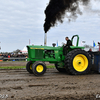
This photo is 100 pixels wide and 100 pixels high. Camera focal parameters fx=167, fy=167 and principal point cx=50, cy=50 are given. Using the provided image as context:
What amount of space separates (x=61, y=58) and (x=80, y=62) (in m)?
1.02

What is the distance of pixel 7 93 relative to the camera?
428cm

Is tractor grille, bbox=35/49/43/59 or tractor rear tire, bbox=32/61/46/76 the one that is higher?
tractor grille, bbox=35/49/43/59

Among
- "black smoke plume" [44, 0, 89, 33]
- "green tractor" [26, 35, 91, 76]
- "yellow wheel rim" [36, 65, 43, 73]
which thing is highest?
"black smoke plume" [44, 0, 89, 33]

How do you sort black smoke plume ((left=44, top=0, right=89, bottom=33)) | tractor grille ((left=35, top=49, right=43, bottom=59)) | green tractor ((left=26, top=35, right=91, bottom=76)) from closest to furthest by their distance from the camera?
green tractor ((left=26, top=35, right=91, bottom=76)) < tractor grille ((left=35, top=49, right=43, bottom=59)) < black smoke plume ((left=44, top=0, right=89, bottom=33))

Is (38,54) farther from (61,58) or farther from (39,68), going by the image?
(61,58)

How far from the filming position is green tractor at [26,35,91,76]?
24.9 feet

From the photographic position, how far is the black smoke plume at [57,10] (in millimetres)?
10406

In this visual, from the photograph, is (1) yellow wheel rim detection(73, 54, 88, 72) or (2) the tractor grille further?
(2) the tractor grille

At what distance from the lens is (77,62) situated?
313 inches

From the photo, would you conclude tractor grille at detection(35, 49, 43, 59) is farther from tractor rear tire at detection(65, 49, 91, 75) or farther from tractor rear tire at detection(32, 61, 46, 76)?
tractor rear tire at detection(65, 49, 91, 75)

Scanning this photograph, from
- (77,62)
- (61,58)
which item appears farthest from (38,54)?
(77,62)

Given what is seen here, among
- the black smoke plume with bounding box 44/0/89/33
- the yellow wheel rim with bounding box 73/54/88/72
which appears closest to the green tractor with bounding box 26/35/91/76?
the yellow wheel rim with bounding box 73/54/88/72

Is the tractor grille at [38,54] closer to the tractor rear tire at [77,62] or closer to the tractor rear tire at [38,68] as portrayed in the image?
the tractor rear tire at [38,68]

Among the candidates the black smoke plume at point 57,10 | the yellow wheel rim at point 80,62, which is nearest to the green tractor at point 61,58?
the yellow wheel rim at point 80,62
